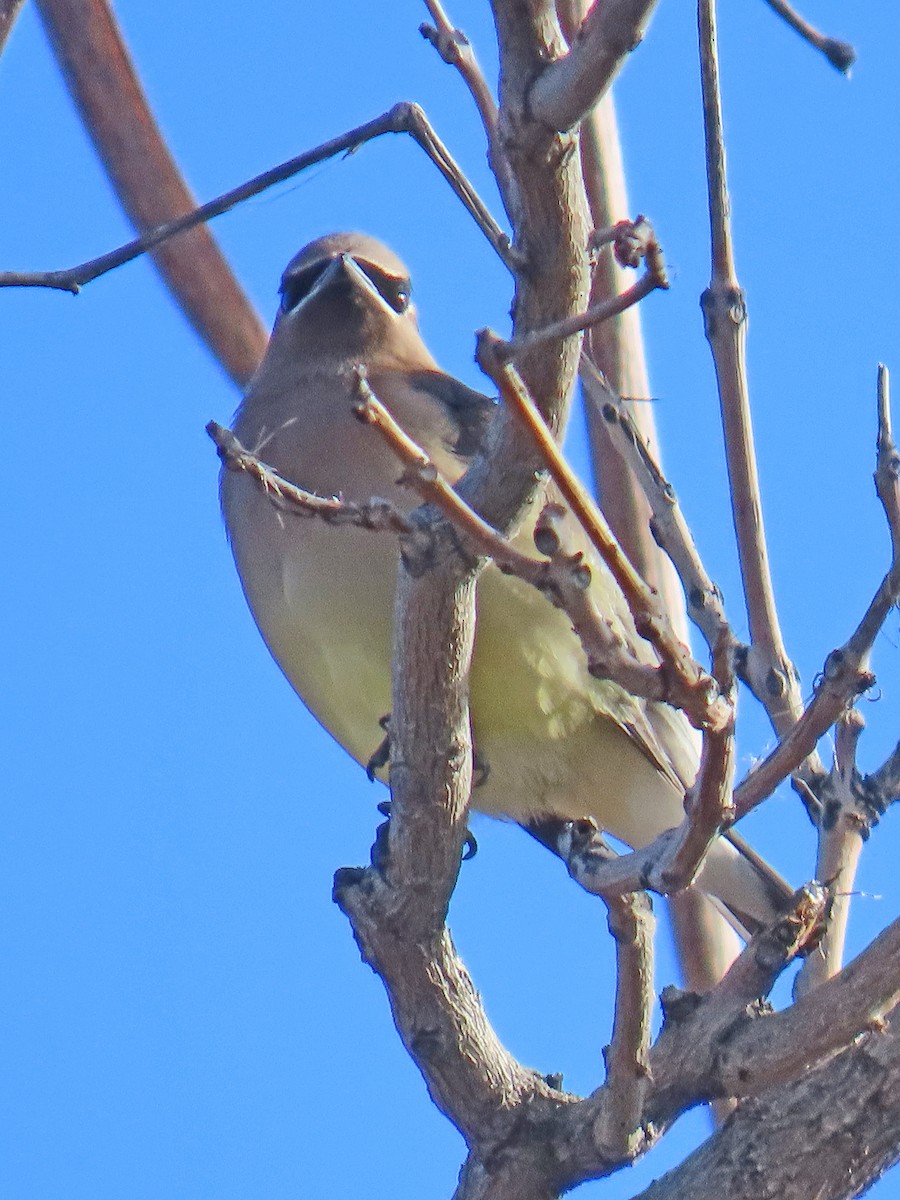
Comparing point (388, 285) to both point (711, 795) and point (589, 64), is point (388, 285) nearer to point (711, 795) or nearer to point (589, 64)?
point (589, 64)

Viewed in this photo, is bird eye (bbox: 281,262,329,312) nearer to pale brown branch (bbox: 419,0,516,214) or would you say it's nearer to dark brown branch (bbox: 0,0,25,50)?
pale brown branch (bbox: 419,0,516,214)

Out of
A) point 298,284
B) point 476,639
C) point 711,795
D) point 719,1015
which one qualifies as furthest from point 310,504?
point 298,284

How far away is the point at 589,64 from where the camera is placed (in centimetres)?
276

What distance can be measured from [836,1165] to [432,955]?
1.04m

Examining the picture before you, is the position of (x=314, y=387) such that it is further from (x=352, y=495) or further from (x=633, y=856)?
(x=633, y=856)

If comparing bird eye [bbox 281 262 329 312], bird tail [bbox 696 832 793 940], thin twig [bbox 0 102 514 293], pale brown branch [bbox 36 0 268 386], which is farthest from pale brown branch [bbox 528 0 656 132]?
bird eye [bbox 281 262 329 312]

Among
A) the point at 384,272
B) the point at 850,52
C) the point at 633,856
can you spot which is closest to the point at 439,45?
the point at 850,52

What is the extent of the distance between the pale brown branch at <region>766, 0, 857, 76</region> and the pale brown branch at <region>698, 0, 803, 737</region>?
0.68 metres

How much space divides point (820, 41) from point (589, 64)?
1.74 feet

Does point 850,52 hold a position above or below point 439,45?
below

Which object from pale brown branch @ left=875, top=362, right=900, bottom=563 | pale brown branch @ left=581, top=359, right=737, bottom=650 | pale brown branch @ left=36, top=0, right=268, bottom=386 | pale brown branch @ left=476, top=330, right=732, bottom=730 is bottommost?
pale brown branch @ left=476, top=330, right=732, bottom=730

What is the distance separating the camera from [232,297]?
4.95 meters

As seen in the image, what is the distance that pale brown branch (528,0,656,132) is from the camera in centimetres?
264

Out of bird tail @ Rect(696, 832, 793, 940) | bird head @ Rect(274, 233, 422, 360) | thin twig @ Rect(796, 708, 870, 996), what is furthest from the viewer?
bird head @ Rect(274, 233, 422, 360)
